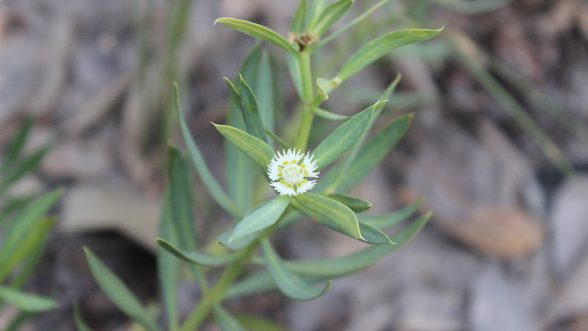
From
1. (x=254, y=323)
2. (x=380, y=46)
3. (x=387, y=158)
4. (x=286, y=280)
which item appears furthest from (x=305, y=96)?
(x=387, y=158)

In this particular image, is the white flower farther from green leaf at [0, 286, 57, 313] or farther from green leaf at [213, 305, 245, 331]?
→ green leaf at [0, 286, 57, 313]

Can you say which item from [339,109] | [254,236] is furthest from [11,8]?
[254,236]

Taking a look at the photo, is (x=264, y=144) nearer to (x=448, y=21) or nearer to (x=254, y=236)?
(x=254, y=236)

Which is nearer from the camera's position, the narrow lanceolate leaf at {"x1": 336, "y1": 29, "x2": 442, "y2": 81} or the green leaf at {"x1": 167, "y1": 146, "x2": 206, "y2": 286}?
the narrow lanceolate leaf at {"x1": 336, "y1": 29, "x2": 442, "y2": 81}

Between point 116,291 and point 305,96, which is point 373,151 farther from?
point 116,291

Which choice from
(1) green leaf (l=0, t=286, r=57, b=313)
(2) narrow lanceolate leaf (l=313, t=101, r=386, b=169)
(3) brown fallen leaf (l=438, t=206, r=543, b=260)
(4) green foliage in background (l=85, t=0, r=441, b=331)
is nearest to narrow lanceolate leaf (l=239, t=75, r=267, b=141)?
(4) green foliage in background (l=85, t=0, r=441, b=331)

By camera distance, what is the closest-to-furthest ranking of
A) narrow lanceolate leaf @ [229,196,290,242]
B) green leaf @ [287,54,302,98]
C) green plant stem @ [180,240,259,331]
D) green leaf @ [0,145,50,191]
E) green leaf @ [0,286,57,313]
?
1. narrow lanceolate leaf @ [229,196,290,242]
2. green leaf @ [287,54,302,98]
3. green plant stem @ [180,240,259,331]
4. green leaf @ [0,286,57,313]
5. green leaf @ [0,145,50,191]
